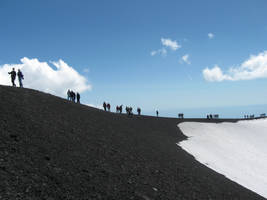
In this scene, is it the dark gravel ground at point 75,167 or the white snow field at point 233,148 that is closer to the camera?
the dark gravel ground at point 75,167

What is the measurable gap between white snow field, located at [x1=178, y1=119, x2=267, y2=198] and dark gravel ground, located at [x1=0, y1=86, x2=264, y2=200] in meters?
9.11

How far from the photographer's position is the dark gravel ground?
939 centimetres

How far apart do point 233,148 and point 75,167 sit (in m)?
35.0

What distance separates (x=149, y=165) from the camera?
16844 millimetres

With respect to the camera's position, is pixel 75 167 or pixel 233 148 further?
pixel 233 148

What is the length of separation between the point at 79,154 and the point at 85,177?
9.51ft

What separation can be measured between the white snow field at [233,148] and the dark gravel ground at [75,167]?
9.11 m

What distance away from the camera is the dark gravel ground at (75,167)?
9.39 meters

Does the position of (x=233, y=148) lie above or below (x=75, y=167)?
below

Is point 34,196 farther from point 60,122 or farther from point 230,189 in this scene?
point 230,189

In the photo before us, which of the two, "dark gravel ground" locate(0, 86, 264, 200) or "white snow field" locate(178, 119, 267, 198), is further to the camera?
"white snow field" locate(178, 119, 267, 198)

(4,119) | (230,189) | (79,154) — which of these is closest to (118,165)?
(79,154)

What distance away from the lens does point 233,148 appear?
129 ft

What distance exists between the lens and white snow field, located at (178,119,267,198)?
2612 centimetres
